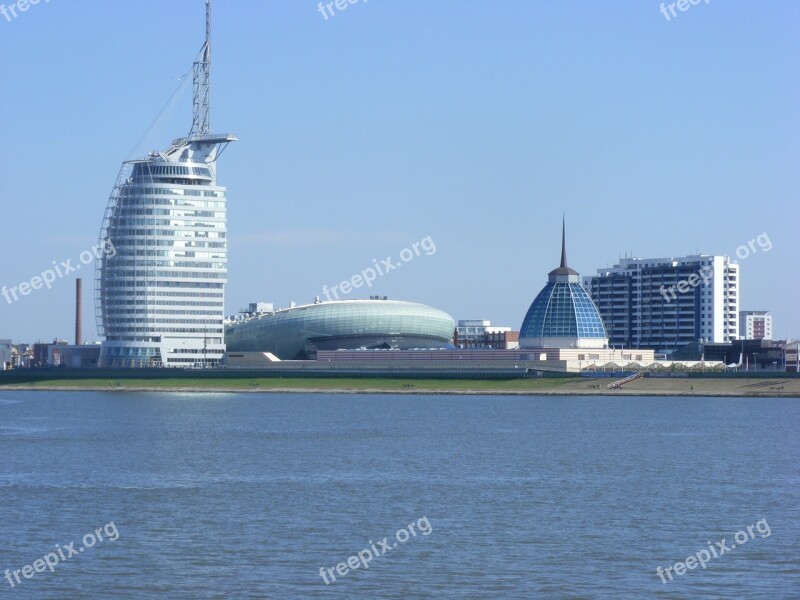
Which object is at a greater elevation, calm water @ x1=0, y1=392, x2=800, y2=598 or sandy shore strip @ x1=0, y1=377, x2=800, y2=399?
sandy shore strip @ x1=0, y1=377, x2=800, y2=399

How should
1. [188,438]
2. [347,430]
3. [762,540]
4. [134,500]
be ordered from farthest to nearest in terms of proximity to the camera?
[347,430], [188,438], [134,500], [762,540]

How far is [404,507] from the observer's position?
2356 inches

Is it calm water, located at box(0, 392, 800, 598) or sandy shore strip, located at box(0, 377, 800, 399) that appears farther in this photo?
sandy shore strip, located at box(0, 377, 800, 399)

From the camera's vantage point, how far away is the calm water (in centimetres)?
4406

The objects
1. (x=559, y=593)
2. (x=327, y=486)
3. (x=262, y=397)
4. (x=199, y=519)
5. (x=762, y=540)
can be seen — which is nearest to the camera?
(x=559, y=593)

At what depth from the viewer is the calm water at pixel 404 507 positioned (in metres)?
44.1

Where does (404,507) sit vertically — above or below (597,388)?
below

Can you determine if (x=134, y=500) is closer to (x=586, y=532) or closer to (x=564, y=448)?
(x=586, y=532)

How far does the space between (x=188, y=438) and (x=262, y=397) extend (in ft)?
288

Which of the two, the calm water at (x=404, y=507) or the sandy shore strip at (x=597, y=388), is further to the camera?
the sandy shore strip at (x=597, y=388)

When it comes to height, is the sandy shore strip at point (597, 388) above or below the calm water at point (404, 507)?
above

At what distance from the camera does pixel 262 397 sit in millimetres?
187750

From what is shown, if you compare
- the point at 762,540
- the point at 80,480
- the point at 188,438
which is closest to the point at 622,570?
the point at 762,540

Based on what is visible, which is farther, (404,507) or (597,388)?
(597,388)
